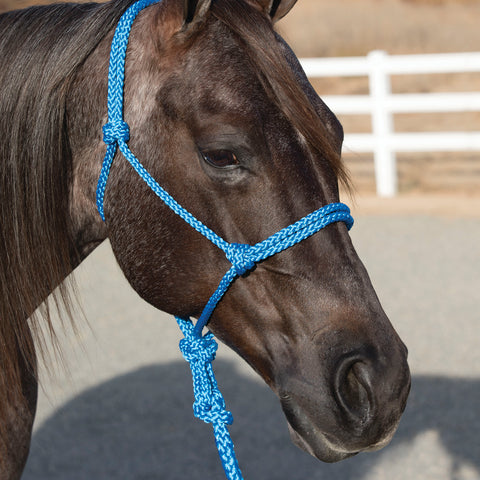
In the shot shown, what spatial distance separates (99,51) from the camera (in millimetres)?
1610

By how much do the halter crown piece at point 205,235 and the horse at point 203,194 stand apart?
23 mm

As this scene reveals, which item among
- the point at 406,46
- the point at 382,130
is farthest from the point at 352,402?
the point at 406,46

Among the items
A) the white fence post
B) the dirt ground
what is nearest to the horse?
the dirt ground

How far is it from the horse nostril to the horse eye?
0.49 meters

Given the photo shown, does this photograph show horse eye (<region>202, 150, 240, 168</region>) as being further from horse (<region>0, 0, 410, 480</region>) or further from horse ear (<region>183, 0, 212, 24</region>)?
horse ear (<region>183, 0, 212, 24</region>)

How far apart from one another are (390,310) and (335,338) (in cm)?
360

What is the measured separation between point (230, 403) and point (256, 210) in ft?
8.27

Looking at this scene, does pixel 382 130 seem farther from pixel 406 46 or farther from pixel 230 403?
pixel 406 46

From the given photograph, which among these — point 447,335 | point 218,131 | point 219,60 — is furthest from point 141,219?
point 447,335

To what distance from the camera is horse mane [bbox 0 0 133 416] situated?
1601 millimetres

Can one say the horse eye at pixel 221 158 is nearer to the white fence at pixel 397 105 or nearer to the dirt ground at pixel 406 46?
the dirt ground at pixel 406 46

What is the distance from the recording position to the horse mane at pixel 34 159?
63.0 inches

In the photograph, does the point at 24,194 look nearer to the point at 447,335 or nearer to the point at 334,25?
the point at 447,335

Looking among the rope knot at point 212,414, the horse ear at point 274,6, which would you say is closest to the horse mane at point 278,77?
the horse ear at point 274,6
